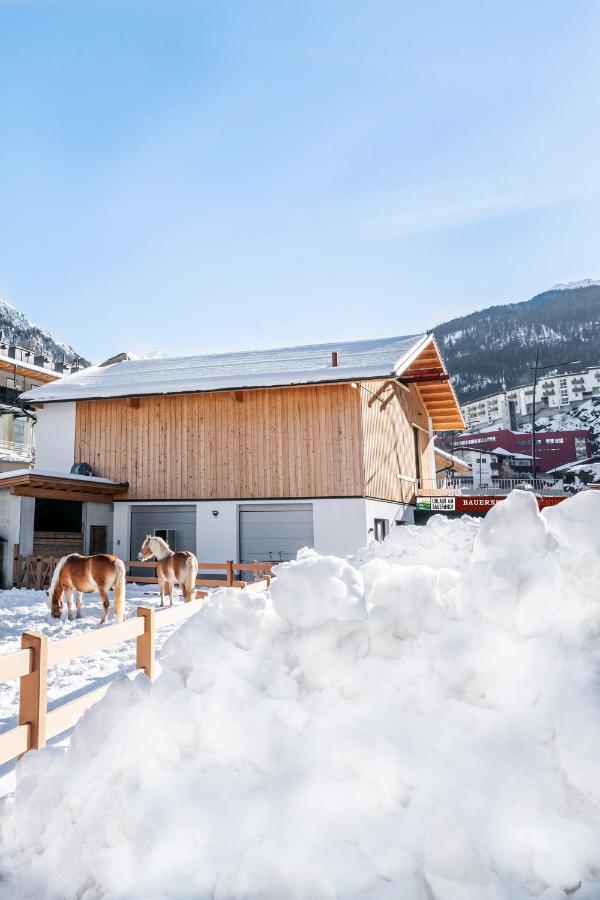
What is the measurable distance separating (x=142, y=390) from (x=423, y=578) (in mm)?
16976

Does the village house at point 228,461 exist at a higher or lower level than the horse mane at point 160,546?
higher

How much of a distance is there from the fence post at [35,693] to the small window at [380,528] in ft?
49.0

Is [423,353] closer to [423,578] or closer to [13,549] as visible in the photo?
[13,549]

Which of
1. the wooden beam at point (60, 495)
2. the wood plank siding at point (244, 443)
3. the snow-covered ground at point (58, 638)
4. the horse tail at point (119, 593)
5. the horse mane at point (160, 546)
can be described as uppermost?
the wood plank siding at point (244, 443)

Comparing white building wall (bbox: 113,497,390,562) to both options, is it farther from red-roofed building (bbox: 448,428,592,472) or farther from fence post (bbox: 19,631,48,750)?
red-roofed building (bbox: 448,428,592,472)

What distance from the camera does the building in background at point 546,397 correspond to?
344 feet

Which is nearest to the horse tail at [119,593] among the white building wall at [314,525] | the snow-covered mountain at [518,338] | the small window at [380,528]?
the white building wall at [314,525]

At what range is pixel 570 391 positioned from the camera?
358 feet

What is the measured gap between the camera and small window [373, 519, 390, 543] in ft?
59.4

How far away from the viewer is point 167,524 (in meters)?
19.0

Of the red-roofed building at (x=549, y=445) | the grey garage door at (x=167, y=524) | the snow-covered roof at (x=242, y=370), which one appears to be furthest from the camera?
the red-roofed building at (x=549, y=445)

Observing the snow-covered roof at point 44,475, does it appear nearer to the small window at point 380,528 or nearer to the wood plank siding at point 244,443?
the wood plank siding at point 244,443

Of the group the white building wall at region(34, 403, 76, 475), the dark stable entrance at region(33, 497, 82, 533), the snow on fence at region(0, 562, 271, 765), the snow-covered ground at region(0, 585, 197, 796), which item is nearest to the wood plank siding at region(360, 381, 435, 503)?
the snow-covered ground at region(0, 585, 197, 796)

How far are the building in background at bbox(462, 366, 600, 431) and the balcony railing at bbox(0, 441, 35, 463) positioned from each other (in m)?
82.1
